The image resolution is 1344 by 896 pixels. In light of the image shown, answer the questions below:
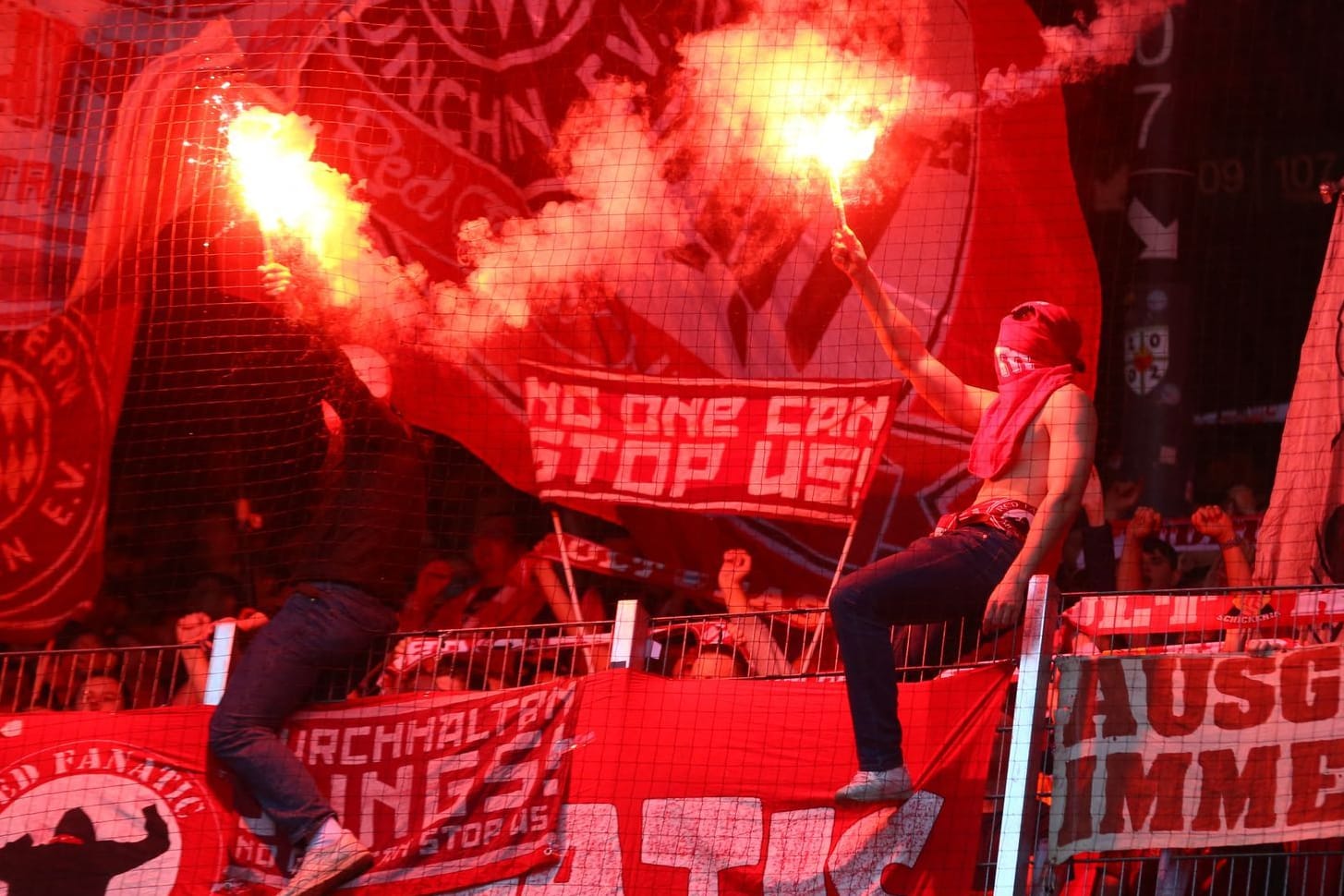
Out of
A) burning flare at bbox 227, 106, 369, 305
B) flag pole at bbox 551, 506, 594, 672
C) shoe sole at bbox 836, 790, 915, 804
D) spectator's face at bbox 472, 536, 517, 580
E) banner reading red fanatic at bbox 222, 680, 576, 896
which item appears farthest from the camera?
burning flare at bbox 227, 106, 369, 305

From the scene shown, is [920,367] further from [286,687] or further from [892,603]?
[286,687]

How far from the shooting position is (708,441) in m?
7.23

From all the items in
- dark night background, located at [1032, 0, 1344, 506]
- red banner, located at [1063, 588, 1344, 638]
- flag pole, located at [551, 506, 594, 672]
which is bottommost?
red banner, located at [1063, 588, 1344, 638]

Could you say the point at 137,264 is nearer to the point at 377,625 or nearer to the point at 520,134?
the point at 520,134

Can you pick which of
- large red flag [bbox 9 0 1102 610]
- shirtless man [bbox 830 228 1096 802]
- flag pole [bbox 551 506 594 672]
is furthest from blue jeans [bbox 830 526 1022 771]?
large red flag [bbox 9 0 1102 610]

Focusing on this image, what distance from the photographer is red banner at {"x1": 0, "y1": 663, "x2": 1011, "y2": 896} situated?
4.84 metres

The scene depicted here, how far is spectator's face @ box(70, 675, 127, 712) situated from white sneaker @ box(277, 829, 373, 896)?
4.60ft

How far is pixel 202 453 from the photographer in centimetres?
777

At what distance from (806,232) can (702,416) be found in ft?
3.06

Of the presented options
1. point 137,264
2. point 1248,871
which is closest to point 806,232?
point 137,264

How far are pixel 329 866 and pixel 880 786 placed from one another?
5.56 feet

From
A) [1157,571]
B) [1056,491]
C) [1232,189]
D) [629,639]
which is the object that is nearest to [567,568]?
[629,639]

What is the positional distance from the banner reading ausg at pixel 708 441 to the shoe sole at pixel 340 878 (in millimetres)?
2321

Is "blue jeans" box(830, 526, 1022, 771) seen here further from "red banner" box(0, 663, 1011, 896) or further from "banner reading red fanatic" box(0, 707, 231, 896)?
"banner reading red fanatic" box(0, 707, 231, 896)
